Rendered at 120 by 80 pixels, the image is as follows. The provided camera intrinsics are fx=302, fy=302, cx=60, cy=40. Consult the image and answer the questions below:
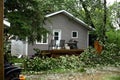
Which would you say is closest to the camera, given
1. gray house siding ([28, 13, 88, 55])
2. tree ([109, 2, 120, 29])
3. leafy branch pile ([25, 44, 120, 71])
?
leafy branch pile ([25, 44, 120, 71])

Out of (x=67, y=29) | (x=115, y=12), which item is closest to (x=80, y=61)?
(x=67, y=29)

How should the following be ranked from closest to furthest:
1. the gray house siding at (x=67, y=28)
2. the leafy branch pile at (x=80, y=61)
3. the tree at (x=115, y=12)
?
the leafy branch pile at (x=80, y=61) → the gray house siding at (x=67, y=28) → the tree at (x=115, y=12)

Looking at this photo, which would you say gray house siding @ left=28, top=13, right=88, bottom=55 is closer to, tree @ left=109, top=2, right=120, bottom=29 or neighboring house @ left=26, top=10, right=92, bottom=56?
neighboring house @ left=26, top=10, right=92, bottom=56

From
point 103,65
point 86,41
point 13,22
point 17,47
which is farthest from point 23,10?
point 86,41

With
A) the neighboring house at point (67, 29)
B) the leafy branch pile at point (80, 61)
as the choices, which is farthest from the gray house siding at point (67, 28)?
the leafy branch pile at point (80, 61)

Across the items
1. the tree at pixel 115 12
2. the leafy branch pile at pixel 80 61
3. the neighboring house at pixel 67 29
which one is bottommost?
the leafy branch pile at pixel 80 61

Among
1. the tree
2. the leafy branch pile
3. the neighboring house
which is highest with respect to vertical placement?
the tree

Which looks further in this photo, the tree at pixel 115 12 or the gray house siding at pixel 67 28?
the tree at pixel 115 12

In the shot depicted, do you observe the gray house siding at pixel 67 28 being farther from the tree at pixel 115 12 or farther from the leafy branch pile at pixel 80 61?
the leafy branch pile at pixel 80 61

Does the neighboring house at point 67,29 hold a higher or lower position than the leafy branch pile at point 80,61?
higher

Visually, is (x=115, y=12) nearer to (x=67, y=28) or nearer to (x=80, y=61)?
(x=67, y=28)

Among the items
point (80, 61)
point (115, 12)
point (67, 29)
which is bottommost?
point (80, 61)

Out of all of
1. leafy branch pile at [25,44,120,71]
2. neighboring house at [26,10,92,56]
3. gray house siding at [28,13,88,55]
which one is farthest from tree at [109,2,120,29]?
leafy branch pile at [25,44,120,71]

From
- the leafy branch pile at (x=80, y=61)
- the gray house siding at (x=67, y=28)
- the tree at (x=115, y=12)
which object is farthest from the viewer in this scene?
the tree at (x=115, y=12)
